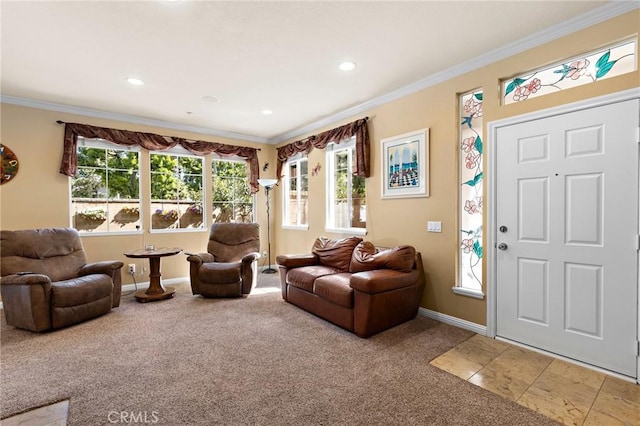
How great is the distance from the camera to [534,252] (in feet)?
8.38

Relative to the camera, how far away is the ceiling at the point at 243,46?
2156 mm

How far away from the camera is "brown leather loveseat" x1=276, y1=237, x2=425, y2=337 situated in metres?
2.80

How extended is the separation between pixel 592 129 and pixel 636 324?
4.71 feet

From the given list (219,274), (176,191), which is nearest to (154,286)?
(219,274)

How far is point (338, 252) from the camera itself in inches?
152

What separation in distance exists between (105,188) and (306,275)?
3.42 meters

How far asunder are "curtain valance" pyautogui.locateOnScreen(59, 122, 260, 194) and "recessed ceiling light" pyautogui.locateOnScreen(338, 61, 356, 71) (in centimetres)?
309

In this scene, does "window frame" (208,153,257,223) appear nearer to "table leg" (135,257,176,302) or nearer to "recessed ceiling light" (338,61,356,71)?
"table leg" (135,257,176,302)

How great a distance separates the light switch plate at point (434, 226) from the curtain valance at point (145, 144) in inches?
139

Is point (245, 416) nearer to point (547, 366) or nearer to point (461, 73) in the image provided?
point (547, 366)

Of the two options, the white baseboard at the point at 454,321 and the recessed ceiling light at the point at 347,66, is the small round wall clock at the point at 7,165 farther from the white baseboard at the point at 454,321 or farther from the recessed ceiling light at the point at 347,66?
the white baseboard at the point at 454,321

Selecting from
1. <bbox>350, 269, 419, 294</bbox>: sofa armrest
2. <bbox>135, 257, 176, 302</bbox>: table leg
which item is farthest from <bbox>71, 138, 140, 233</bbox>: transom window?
<bbox>350, 269, 419, 294</bbox>: sofa armrest

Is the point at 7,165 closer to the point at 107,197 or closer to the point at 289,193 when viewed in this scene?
the point at 107,197

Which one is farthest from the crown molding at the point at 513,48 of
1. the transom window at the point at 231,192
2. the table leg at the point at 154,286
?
the table leg at the point at 154,286
